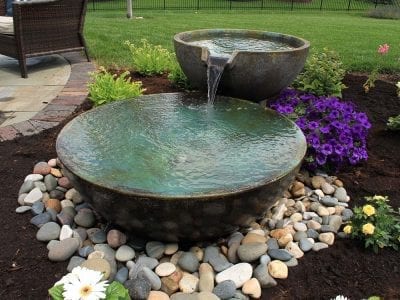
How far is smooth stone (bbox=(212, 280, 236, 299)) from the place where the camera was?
229cm

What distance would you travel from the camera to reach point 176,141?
9.80 feet

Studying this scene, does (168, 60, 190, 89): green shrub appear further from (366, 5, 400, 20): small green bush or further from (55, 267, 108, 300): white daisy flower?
(366, 5, 400, 20): small green bush

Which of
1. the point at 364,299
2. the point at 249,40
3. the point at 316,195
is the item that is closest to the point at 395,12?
the point at 249,40

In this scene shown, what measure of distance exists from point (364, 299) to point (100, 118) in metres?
2.13

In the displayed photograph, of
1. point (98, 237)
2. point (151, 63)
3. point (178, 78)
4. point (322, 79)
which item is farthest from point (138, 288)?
point (151, 63)

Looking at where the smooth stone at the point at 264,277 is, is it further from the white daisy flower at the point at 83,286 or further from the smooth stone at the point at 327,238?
the white daisy flower at the point at 83,286

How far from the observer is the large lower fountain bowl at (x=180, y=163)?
226 centimetres

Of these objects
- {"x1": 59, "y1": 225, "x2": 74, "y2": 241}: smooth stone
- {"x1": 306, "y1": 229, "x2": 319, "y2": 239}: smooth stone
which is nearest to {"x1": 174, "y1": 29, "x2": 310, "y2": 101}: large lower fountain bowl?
{"x1": 306, "y1": 229, "x2": 319, "y2": 239}: smooth stone

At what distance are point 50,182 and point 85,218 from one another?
0.54 m

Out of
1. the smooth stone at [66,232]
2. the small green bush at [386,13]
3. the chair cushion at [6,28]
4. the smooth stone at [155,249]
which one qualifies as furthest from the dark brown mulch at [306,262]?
the small green bush at [386,13]

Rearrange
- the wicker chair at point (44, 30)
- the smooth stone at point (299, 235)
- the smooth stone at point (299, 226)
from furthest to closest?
the wicker chair at point (44, 30)
the smooth stone at point (299, 226)
the smooth stone at point (299, 235)

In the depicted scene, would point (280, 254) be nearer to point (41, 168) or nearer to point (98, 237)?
point (98, 237)

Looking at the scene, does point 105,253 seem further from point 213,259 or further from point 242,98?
point 242,98

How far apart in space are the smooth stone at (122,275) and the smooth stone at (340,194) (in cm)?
165
